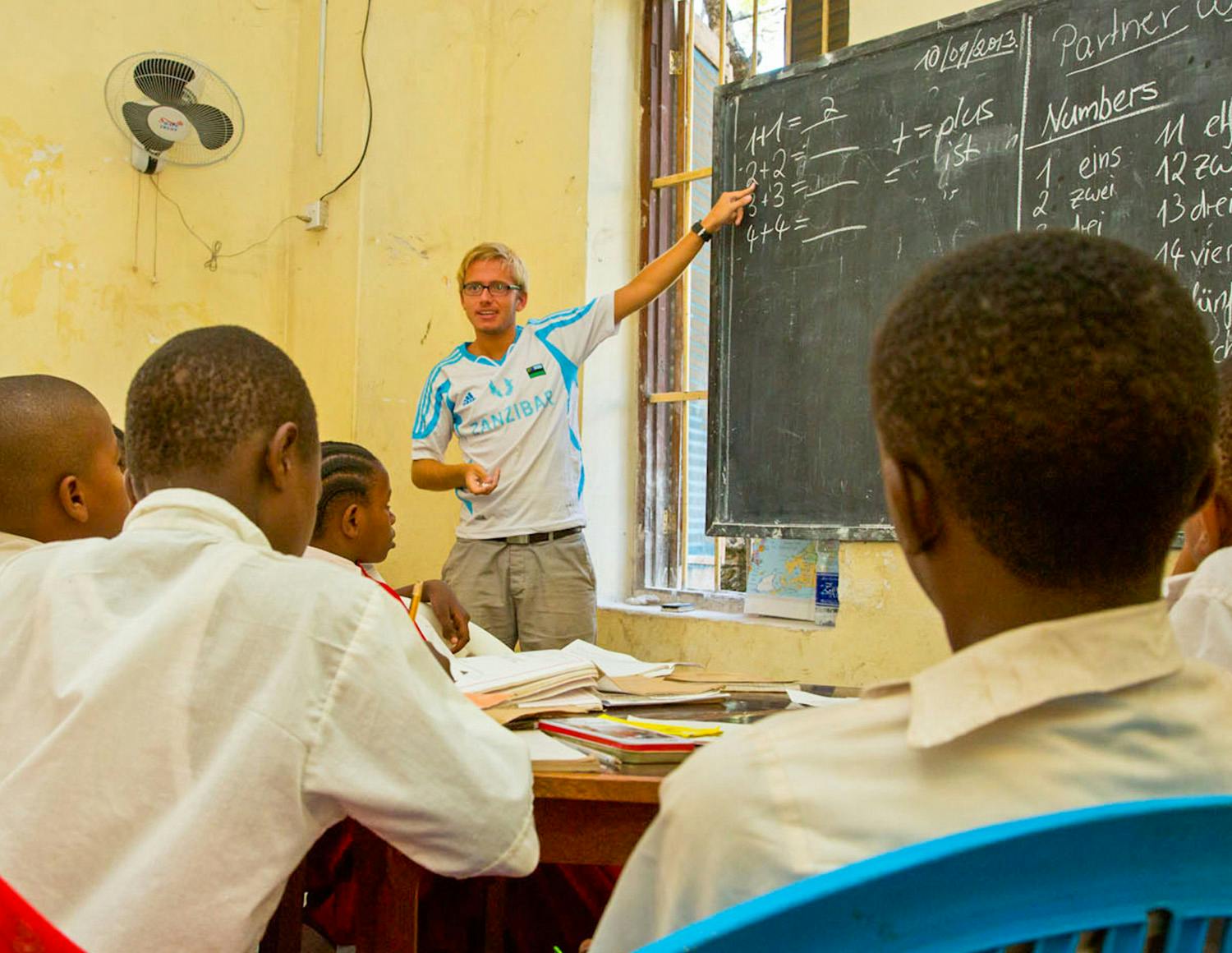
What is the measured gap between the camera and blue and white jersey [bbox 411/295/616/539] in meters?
3.28

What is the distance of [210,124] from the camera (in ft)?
12.8

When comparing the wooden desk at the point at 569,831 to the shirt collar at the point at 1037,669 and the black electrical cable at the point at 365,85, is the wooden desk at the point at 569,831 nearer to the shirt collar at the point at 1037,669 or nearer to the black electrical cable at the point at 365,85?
the shirt collar at the point at 1037,669

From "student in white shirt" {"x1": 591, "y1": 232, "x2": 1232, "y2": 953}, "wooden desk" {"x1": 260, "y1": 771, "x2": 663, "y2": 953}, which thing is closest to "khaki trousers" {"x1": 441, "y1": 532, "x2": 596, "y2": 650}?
"wooden desk" {"x1": 260, "y1": 771, "x2": 663, "y2": 953}

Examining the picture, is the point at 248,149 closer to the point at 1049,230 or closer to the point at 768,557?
the point at 768,557

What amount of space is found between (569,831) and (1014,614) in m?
0.76

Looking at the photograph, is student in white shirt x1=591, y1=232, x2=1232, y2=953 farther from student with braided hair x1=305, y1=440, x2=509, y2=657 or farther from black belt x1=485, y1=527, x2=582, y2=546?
black belt x1=485, y1=527, x2=582, y2=546

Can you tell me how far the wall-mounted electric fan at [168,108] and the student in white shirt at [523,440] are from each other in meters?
1.36

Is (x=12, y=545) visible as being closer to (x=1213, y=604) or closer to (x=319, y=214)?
(x=1213, y=604)

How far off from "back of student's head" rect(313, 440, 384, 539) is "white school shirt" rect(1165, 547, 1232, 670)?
5.41 feet

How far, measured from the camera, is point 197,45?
416 centimetres

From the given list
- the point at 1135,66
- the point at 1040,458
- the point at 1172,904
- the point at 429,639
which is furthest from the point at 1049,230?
the point at 1135,66

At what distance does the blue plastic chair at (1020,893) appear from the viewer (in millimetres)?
450

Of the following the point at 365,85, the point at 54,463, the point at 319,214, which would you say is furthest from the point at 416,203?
the point at 54,463

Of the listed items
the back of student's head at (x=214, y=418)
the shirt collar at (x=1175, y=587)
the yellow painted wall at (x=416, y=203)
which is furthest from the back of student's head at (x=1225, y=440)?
the yellow painted wall at (x=416, y=203)
